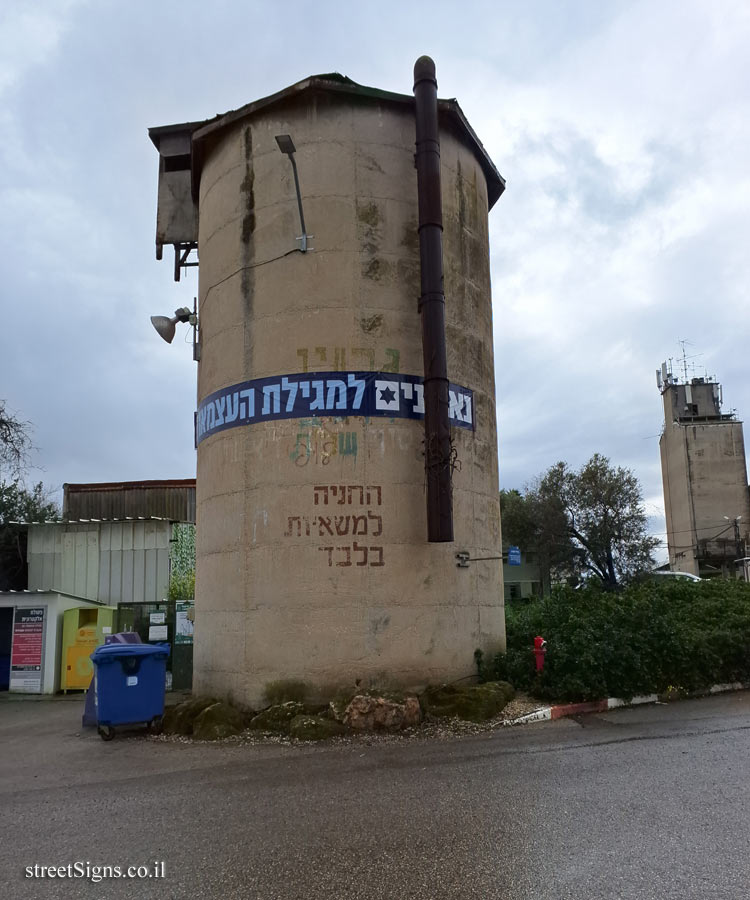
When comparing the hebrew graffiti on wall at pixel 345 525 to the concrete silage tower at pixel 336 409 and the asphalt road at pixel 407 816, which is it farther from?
the asphalt road at pixel 407 816

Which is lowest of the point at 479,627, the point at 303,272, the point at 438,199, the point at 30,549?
the point at 479,627

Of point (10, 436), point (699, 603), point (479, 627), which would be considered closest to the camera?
point (479, 627)

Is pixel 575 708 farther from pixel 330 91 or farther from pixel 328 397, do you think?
pixel 330 91

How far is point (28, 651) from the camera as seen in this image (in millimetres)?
16984

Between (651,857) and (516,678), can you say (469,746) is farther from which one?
(651,857)

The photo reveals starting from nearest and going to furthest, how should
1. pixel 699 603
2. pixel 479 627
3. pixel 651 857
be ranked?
pixel 651 857
pixel 479 627
pixel 699 603

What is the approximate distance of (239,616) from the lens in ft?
38.4

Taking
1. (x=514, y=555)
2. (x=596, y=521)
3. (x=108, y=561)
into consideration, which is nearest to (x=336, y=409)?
(x=514, y=555)

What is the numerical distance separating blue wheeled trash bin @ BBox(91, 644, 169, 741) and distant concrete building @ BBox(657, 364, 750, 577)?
5099cm

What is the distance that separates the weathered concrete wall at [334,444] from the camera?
11.3m

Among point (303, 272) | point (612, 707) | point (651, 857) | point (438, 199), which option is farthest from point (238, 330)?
point (651, 857)

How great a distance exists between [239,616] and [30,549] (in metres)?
15.2

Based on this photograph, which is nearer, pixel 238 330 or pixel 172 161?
pixel 238 330

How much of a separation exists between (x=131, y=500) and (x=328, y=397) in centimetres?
2110
